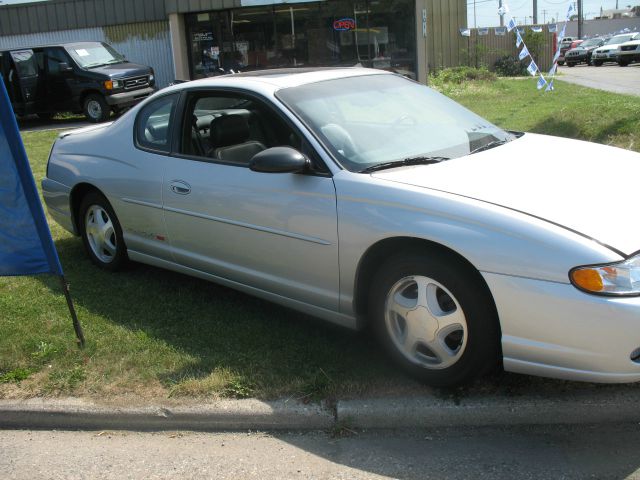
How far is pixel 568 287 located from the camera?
289 centimetres

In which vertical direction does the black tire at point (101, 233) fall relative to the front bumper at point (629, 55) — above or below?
below

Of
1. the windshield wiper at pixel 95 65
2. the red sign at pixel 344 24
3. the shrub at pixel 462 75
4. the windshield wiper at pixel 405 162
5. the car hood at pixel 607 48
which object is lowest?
the shrub at pixel 462 75

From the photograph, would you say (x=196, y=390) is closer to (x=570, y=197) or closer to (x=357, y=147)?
(x=357, y=147)

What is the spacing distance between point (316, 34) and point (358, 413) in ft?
57.9

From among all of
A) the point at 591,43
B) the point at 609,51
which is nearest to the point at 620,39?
the point at 609,51

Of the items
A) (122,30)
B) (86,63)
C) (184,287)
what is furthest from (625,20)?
(184,287)

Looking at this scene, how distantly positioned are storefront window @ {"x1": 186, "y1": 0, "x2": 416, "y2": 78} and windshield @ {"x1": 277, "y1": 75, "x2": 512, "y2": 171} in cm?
1489

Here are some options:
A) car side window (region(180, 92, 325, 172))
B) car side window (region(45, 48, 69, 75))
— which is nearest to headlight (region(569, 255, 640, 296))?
car side window (region(180, 92, 325, 172))

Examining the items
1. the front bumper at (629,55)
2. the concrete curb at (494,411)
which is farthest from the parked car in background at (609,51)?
the concrete curb at (494,411)

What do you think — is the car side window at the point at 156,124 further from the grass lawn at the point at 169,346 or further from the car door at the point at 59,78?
the car door at the point at 59,78

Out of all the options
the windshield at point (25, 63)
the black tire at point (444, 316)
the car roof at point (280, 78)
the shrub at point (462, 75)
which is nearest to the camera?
the black tire at point (444, 316)

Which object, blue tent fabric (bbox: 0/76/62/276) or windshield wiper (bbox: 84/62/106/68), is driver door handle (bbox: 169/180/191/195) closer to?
blue tent fabric (bbox: 0/76/62/276)

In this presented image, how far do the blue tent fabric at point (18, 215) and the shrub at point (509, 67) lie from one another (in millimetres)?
25603

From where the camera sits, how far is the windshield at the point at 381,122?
3.91 meters
